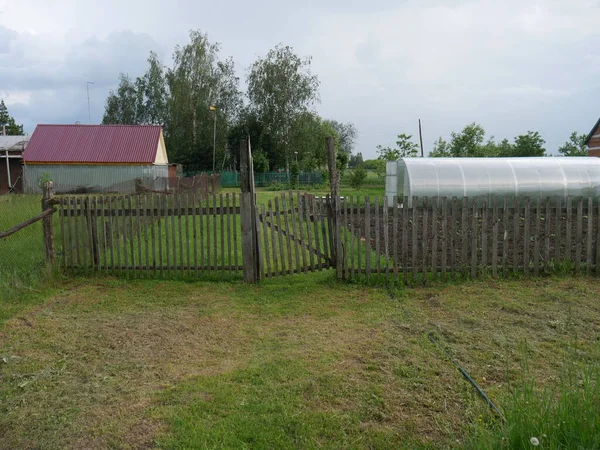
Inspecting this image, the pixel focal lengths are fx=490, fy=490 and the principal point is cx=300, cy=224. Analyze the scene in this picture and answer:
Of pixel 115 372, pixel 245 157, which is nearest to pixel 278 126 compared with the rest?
pixel 245 157

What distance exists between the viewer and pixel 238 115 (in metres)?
56.9

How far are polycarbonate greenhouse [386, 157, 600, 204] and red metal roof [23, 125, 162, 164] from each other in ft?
79.5

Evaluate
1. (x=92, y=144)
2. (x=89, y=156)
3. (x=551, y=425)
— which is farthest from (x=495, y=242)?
(x=92, y=144)

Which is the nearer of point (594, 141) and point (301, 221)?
point (301, 221)

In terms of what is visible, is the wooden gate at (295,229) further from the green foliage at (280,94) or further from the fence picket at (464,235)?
the green foliage at (280,94)

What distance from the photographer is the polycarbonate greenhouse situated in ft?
53.1

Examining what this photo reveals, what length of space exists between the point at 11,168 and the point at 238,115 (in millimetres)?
26422

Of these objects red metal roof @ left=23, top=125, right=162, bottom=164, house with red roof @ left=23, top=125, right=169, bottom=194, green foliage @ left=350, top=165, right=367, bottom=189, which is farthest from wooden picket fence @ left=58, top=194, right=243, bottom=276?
green foliage @ left=350, top=165, right=367, bottom=189

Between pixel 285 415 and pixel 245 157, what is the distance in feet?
17.0

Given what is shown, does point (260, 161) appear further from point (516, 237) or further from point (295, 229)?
point (516, 237)

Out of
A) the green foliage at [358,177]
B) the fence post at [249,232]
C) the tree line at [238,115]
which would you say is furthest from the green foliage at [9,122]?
the fence post at [249,232]

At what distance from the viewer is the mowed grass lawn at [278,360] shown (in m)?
3.42

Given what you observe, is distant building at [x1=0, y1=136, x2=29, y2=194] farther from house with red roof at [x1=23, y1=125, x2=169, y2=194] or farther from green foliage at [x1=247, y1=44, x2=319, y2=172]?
green foliage at [x1=247, y1=44, x2=319, y2=172]

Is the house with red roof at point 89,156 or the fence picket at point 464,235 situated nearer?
the fence picket at point 464,235
